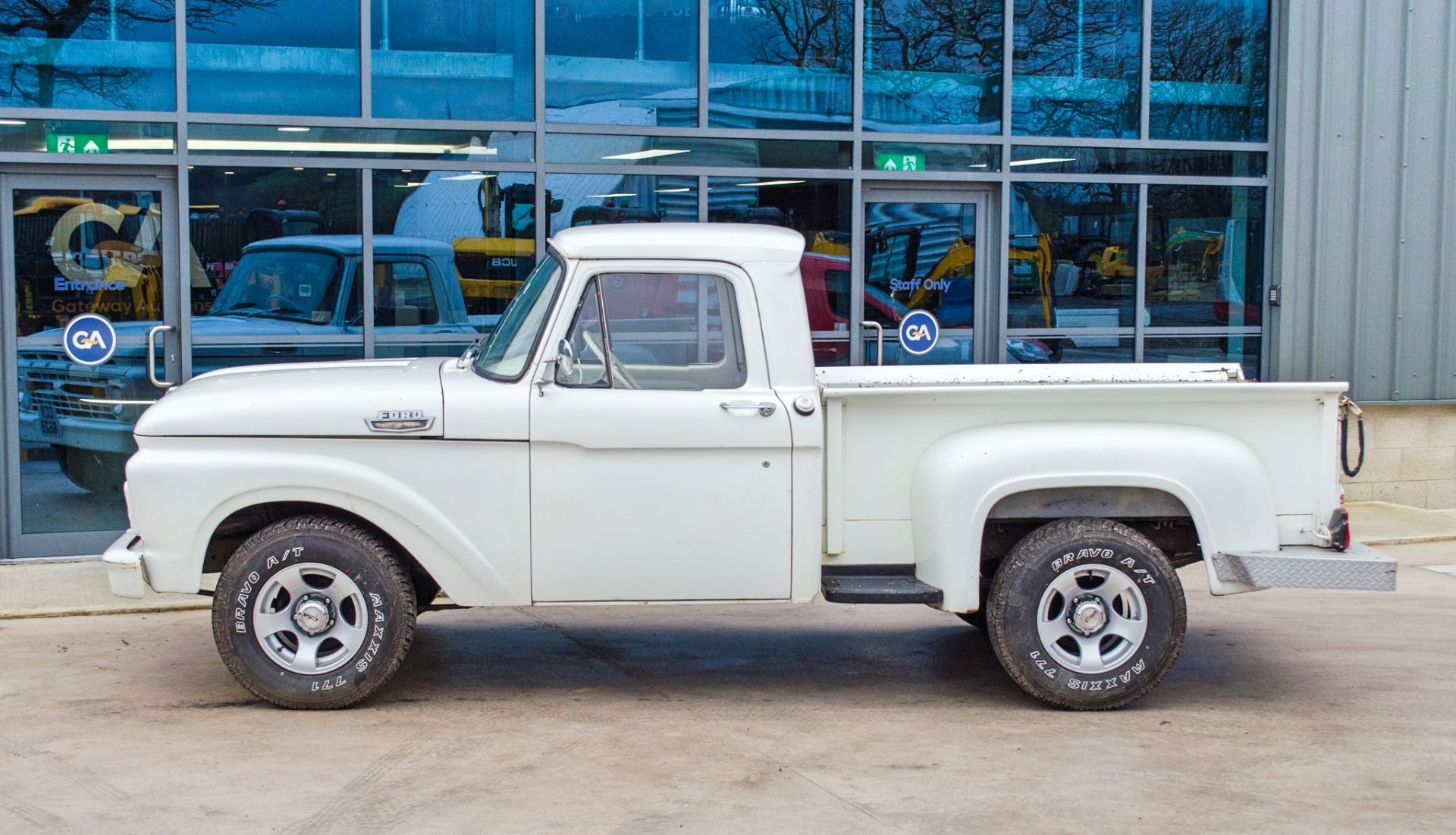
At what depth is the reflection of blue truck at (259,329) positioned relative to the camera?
9.62 m

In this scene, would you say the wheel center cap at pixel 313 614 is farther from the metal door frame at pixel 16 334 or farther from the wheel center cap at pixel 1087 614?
the metal door frame at pixel 16 334

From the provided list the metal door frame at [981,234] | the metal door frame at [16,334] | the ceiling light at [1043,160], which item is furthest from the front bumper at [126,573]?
the ceiling light at [1043,160]

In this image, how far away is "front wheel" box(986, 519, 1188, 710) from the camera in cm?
612

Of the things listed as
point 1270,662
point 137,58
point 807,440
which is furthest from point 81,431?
point 1270,662

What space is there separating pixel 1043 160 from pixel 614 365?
6.27 metres

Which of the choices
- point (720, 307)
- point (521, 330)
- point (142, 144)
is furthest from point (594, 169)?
point (720, 307)

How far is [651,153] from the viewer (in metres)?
10.7

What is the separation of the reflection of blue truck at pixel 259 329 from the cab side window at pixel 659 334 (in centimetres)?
430

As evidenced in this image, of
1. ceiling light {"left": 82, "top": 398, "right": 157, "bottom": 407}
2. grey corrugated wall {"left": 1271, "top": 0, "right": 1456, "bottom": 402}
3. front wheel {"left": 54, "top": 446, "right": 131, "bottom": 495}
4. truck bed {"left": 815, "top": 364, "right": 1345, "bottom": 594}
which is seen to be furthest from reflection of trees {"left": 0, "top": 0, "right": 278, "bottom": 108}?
grey corrugated wall {"left": 1271, "top": 0, "right": 1456, "bottom": 402}

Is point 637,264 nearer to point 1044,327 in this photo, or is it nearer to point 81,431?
point 81,431

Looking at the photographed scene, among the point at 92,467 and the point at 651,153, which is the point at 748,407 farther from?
the point at 92,467

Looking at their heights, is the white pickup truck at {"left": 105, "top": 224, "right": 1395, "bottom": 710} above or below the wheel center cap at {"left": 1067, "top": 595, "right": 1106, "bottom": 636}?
above

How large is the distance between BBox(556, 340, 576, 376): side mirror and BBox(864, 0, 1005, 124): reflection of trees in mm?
5754

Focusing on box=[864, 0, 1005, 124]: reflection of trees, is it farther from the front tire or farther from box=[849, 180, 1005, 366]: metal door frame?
the front tire
